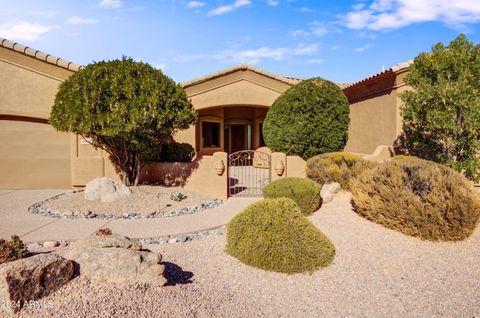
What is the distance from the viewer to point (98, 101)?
9461 millimetres

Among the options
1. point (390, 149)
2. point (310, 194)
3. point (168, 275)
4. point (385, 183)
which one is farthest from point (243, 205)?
point (390, 149)

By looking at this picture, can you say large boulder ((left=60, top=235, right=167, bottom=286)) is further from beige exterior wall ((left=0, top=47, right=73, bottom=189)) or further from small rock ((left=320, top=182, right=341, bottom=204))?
beige exterior wall ((left=0, top=47, right=73, bottom=189))

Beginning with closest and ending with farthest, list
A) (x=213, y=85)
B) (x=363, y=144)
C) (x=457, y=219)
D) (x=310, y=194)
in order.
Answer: (x=457, y=219) → (x=310, y=194) → (x=363, y=144) → (x=213, y=85)

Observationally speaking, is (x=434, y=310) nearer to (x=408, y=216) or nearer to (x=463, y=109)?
(x=408, y=216)

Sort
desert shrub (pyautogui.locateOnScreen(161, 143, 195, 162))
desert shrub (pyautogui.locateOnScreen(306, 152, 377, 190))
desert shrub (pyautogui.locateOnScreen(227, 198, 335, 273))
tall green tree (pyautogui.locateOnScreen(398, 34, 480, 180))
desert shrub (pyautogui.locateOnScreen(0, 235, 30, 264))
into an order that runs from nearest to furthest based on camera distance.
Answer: desert shrub (pyautogui.locateOnScreen(0, 235, 30, 264)) < desert shrub (pyautogui.locateOnScreen(227, 198, 335, 273)) < tall green tree (pyautogui.locateOnScreen(398, 34, 480, 180)) < desert shrub (pyautogui.locateOnScreen(306, 152, 377, 190)) < desert shrub (pyautogui.locateOnScreen(161, 143, 195, 162))

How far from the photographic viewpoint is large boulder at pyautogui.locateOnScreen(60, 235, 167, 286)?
4.00 m

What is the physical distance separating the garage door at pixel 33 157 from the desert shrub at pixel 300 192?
9.21 m

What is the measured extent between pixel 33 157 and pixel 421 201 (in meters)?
13.6

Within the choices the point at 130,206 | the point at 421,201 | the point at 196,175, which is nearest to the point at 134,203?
the point at 130,206

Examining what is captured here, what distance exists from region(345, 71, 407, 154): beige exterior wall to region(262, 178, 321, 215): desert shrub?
205 inches

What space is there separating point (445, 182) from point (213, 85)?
11914mm

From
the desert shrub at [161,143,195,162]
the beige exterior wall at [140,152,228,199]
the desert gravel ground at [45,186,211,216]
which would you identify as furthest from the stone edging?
the desert shrub at [161,143,195,162]

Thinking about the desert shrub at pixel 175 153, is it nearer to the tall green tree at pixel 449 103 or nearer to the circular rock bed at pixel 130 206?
the circular rock bed at pixel 130 206

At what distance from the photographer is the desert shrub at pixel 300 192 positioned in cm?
798
